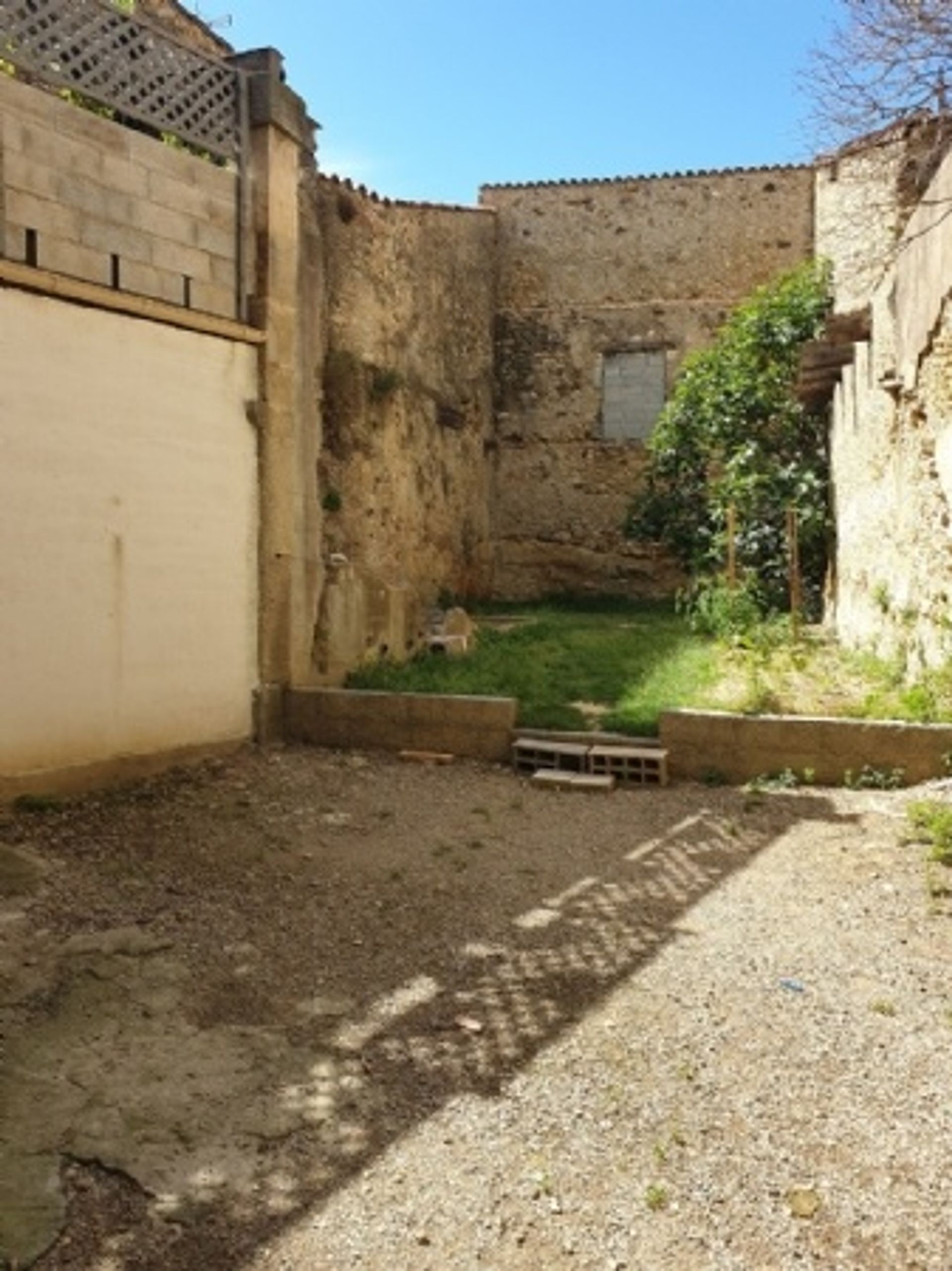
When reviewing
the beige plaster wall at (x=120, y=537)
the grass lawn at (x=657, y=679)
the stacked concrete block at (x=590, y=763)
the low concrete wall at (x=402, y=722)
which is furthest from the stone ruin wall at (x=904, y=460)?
the beige plaster wall at (x=120, y=537)

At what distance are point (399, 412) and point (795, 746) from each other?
334 inches

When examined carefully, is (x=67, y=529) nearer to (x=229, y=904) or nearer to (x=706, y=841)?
(x=229, y=904)

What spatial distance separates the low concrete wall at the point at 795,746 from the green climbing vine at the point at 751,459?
187 inches

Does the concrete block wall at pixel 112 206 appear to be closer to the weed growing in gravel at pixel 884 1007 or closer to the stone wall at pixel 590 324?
the weed growing in gravel at pixel 884 1007

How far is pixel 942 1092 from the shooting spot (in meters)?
2.86

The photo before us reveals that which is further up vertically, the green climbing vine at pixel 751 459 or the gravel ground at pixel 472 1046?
the green climbing vine at pixel 751 459

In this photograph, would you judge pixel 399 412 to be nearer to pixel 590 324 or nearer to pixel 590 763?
pixel 590 324

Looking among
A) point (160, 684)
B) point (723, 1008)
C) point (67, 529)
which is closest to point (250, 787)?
point (160, 684)

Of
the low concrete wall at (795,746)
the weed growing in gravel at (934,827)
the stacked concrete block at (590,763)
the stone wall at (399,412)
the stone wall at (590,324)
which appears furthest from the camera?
the stone wall at (590,324)

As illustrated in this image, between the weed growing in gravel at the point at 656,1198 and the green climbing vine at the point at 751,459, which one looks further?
the green climbing vine at the point at 751,459

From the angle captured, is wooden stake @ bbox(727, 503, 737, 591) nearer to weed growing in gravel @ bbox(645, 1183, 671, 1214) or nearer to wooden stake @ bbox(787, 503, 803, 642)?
wooden stake @ bbox(787, 503, 803, 642)

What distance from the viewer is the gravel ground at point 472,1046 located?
2.33 meters

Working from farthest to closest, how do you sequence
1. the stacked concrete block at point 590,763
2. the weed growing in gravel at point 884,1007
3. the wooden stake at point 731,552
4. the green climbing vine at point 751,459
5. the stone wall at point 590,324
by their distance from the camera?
the stone wall at point 590,324, the green climbing vine at point 751,459, the wooden stake at point 731,552, the stacked concrete block at point 590,763, the weed growing in gravel at point 884,1007

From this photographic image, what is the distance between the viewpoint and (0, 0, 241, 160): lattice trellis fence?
220 inches
